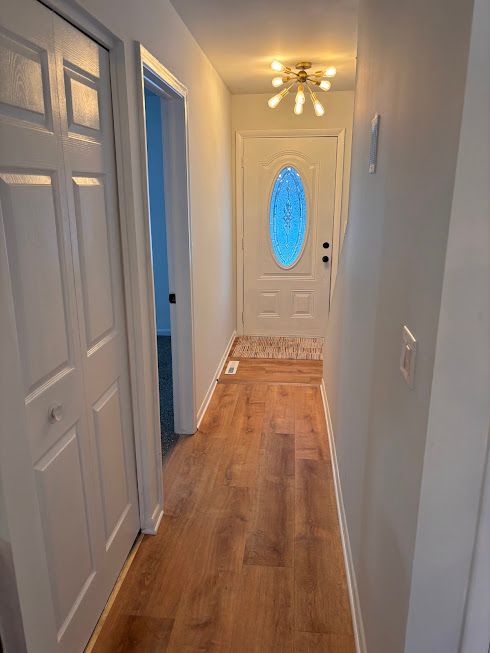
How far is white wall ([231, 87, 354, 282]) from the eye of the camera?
14.6ft

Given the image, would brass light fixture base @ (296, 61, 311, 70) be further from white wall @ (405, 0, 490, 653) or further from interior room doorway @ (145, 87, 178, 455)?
white wall @ (405, 0, 490, 653)

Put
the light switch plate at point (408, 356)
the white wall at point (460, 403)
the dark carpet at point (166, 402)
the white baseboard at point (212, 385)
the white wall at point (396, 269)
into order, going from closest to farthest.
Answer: the white wall at point (460, 403), the white wall at point (396, 269), the light switch plate at point (408, 356), the dark carpet at point (166, 402), the white baseboard at point (212, 385)

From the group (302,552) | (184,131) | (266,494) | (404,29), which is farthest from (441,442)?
(184,131)

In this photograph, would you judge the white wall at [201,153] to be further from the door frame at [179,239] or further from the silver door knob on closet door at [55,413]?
the silver door knob on closet door at [55,413]

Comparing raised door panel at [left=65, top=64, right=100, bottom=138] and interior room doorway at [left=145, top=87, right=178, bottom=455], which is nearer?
raised door panel at [left=65, top=64, right=100, bottom=138]

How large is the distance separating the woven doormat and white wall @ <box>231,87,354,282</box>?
1.41 metres

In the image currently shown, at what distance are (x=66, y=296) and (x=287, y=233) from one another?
3675 millimetres

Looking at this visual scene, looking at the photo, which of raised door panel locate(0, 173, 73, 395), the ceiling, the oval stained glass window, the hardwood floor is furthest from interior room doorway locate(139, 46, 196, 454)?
the oval stained glass window

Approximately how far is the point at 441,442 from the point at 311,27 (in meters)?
2.55

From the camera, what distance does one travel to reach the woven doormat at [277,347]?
4566mm

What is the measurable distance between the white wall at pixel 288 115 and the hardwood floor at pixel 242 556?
105 inches

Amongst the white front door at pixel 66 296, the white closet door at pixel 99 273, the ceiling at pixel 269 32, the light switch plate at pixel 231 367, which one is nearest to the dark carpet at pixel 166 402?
the light switch plate at pixel 231 367

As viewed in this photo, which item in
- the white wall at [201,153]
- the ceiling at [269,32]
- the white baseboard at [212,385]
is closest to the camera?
the white wall at [201,153]

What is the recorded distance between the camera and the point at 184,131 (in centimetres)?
265
